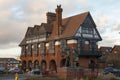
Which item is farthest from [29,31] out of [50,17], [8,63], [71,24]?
[8,63]

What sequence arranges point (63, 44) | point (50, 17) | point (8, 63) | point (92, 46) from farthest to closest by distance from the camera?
point (8, 63), point (50, 17), point (92, 46), point (63, 44)

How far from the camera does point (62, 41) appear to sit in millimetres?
68500

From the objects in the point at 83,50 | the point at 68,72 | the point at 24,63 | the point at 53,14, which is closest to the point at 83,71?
the point at 68,72

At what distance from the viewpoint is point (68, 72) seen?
40.6m

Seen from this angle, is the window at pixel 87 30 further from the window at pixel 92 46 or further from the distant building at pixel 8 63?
the distant building at pixel 8 63

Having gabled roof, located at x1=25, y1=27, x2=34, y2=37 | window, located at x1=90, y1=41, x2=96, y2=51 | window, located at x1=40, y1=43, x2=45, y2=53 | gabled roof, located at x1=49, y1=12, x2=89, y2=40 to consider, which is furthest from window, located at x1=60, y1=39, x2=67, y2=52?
gabled roof, located at x1=25, y1=27, x2=34, y2=37

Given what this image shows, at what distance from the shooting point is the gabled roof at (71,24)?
6700 centimetres

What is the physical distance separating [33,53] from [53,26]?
34.7 ft

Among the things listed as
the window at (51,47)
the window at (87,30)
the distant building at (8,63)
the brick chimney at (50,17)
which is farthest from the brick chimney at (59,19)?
the distant building at (8,63)

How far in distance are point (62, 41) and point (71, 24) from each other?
5.20 meters

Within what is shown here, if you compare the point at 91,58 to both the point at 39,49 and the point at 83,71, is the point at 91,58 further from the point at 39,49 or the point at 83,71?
the point at 83,71

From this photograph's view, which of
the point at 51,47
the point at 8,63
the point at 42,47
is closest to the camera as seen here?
the point at 51,47

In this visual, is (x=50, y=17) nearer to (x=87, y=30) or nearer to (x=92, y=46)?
(x=87, y=30)

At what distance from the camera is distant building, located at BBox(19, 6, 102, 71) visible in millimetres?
66419
